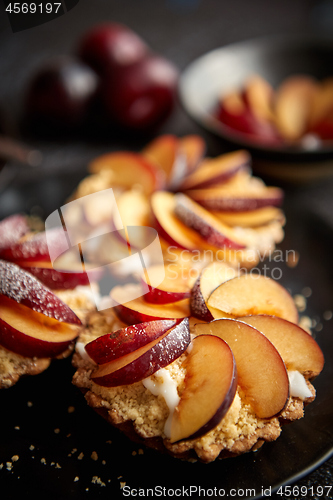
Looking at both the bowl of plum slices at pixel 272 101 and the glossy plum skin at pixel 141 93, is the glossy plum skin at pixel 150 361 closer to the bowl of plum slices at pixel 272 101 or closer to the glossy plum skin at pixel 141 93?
the bowl of plum slices at pixel 272 101

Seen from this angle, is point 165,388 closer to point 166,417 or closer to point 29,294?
point 166,417

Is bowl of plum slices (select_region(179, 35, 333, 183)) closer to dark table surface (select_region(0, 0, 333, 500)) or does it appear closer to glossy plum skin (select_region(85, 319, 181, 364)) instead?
dark table surface (select_region(0, 0, 333, 500))

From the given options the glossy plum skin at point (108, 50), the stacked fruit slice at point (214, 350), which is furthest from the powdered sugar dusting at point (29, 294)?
the glossy plum skin at point (108, 50)

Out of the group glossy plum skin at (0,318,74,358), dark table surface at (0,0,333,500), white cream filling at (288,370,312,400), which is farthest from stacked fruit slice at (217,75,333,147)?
glossy plum skin at (0,318,74,358)

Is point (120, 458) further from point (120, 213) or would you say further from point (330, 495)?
point (120, 213)

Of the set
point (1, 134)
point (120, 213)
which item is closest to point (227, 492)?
point (120, 213)

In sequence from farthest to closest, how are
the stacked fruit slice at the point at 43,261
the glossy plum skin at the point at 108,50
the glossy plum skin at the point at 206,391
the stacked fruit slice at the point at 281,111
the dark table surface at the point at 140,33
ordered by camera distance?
the glossy plum skin at the point at 108,50 → the stacked fruit slice at the point at 281,111 → the dark table surface at the point at 140,33 → the stacked fruit slice at the point at 43,261 → the glossy plum skin at the point at 206,391

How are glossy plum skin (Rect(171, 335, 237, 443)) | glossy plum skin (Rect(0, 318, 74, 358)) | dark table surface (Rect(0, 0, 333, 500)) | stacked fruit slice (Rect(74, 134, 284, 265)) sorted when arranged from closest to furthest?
glossy plum skin (Rect(171, 335, 237, 443)), glossy plum skin (Rect(0, 318, 74, 358)), stacked fruit slice (Rect(74, 134, 284, 265)), dark table surface (Rect(0, 0, 333, 500))
